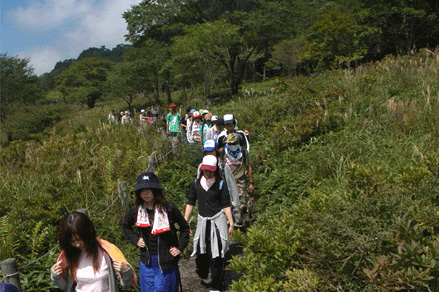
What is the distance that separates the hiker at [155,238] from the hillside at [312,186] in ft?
1.96

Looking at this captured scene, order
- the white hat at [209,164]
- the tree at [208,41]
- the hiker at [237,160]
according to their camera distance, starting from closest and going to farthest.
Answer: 1. the white hat at [209,164]
2. the hiker at [237,160]
3. the tree at [208,41]

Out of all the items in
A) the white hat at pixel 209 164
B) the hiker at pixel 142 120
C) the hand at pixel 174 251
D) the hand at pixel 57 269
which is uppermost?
the hiker at pixel 142 120

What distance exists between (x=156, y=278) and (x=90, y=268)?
0.75 m

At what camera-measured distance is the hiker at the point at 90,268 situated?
7.35 ft

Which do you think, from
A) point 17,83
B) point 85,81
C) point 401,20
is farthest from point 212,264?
point 85,81

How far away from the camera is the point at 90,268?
2.29m

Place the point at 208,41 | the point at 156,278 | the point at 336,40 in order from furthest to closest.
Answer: the point at 208,41
the point at 336,40
the point at 156,278

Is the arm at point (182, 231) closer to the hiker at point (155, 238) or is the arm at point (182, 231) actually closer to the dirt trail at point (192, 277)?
the hiker at point (155, 238)

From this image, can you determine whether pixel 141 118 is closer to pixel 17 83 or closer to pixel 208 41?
pixel 208 41

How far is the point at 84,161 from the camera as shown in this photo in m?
6.21

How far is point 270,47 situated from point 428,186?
29887 mm

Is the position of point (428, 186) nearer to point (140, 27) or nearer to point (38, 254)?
point (38, 254)

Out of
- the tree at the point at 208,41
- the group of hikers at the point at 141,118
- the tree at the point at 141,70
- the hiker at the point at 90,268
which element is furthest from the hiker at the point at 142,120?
the tree at the point at 141,70

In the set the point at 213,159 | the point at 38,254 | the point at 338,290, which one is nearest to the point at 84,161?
the point at 38,254
